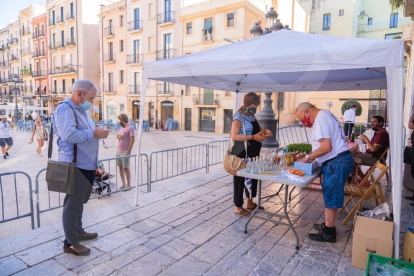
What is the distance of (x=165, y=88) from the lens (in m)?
25.8

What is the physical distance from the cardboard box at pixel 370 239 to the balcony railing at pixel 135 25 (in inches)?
1098

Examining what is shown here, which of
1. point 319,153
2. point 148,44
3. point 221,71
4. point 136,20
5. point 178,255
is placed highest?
point 136,20

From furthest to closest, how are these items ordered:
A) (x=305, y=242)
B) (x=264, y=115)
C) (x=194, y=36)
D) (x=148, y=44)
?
(x=148, y=44) < (x=194, y=36) < (x=264, y=115) < (x=305, y=242)

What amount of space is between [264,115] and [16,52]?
48.8m

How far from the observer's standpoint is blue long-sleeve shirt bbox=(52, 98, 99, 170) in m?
2.58

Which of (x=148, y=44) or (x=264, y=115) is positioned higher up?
(x=148, y=44)

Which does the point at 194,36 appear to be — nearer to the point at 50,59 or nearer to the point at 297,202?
the point at 297,202

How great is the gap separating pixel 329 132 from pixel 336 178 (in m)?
0.52

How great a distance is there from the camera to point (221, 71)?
344cm

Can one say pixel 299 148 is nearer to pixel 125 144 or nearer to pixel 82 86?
pixel 82 86

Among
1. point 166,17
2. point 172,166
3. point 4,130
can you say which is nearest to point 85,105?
point 172,166

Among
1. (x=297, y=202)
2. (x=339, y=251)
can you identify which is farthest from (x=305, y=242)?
(x=297, y=202)

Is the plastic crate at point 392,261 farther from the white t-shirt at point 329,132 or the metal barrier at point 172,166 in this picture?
the metal barrier at point 172,166

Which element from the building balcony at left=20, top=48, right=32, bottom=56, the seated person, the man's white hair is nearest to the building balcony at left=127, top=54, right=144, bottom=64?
the building balcony at left=20, top=48, right=32, bottom=56
